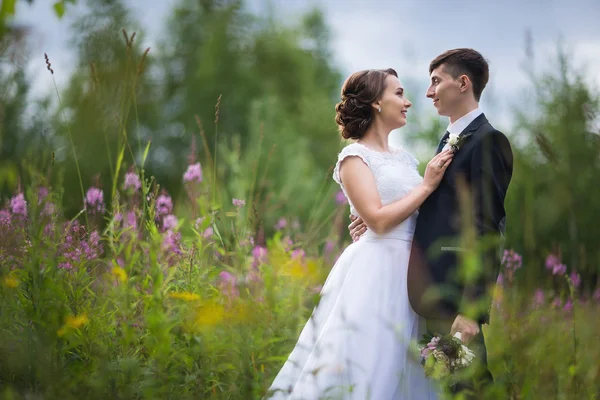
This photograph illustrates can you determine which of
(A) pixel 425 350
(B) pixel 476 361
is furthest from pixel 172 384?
(B) pixel 476 361

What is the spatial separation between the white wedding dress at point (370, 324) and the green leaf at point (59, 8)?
167 cm

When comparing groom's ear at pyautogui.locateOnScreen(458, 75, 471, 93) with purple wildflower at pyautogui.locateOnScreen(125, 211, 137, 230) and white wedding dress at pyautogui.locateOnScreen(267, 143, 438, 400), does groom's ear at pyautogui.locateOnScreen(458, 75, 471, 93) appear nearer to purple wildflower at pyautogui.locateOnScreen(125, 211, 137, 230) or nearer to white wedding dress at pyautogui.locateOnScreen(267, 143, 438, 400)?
white wedding dress at pyautogui.locateOnScreen(267, 143, 438, 400)

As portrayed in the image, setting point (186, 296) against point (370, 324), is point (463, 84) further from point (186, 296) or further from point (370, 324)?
point (186, 296)

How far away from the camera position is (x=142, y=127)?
23.7 m

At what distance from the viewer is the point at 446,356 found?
8.69 feet

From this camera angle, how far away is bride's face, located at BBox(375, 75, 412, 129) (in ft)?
11.8

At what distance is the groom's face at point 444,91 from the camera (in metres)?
3.22

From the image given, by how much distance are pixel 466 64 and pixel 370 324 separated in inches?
55.3

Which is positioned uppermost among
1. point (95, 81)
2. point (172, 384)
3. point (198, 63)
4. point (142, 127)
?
point (198, 63)

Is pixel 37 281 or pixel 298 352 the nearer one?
pixel 37 281

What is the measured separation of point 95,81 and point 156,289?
1397mm

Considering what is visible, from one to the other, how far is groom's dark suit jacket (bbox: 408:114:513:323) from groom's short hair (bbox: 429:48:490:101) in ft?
0.84

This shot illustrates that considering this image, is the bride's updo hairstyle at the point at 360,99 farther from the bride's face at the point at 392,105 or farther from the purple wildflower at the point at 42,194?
the purple wildflower at the point at 42,194

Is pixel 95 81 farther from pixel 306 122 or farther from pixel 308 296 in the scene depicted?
pixel 306 122
